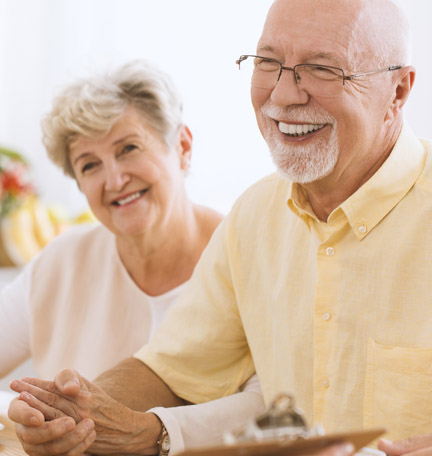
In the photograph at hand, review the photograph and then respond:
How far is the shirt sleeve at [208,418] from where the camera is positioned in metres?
1.34

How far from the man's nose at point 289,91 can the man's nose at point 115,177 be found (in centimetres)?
71

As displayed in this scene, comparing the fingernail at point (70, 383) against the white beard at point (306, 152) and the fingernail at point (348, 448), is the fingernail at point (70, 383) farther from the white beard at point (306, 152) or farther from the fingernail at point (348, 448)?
the fingernail at point (348, 448)

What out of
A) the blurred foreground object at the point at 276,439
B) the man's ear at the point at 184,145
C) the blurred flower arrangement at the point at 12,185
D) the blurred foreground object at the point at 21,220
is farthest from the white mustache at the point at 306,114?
the blurred flower arrangement at the point at 12,185

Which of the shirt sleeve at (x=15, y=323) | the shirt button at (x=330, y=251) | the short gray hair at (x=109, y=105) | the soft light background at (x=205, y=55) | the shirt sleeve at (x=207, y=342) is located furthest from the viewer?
the soft light background at (x=205, y=55)

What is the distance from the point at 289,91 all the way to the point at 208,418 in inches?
23.9

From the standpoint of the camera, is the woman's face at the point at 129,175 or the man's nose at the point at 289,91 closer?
the man's nose at the point at 289,91

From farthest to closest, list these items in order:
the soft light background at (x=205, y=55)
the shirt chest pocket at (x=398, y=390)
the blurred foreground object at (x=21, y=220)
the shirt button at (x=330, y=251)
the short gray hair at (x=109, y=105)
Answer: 1. the blurred foreground object at (x=21, y=220)
2. the soft light background at (x=205, y=55)
3. the short gray hair at (x=109, y=105)
4. the shirt button at (x=330, y=251)
5. the shirt chest pocket at (x=398, y=390)

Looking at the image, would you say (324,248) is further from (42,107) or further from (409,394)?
(42,107)

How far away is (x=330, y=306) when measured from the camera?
1.30m

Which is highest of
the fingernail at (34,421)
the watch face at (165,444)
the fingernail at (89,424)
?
the fingernail at (34,421)

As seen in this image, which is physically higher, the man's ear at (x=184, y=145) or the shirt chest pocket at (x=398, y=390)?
the man's ear at (x=184, y=145)

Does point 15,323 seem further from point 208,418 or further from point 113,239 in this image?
point 208,418

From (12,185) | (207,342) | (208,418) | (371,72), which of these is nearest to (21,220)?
(12,185)

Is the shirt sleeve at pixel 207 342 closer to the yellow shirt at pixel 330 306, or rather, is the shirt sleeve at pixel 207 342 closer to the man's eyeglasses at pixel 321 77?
the yellow shirt at pixel 330 306
